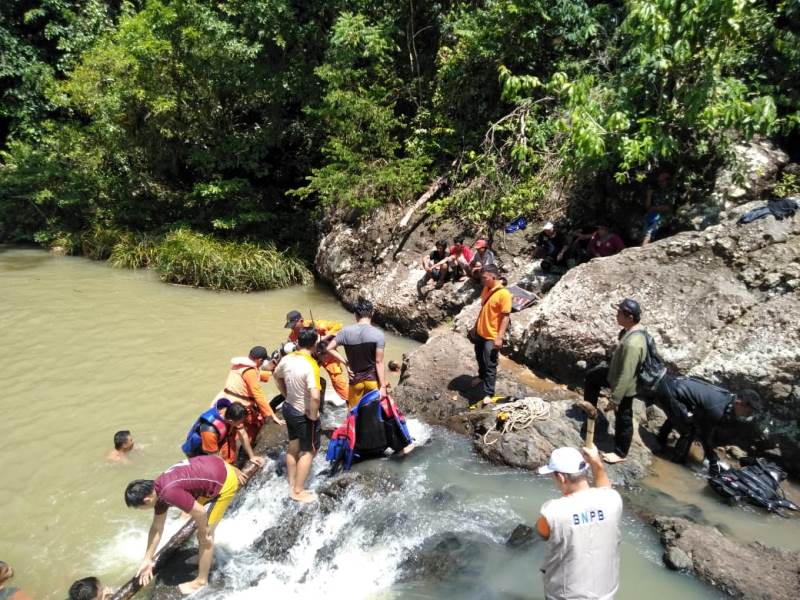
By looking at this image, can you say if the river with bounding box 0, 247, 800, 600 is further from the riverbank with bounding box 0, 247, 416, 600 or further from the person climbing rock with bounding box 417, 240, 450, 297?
the person climbing rock with bounding box 417, 240, 450, 297

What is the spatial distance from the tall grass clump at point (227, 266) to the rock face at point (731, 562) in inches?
419

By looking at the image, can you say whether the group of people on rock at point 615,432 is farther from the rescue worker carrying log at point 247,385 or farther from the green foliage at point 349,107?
the green foliage at point 349,107

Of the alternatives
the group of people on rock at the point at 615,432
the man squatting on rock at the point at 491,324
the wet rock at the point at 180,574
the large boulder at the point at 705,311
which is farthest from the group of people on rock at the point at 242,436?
the large boulder at the point at 705,311

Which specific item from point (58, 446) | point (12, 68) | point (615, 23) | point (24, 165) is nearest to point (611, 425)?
point (58, 446)

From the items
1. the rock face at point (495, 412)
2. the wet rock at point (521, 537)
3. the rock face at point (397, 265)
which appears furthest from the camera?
the rock face at point (397, 265)

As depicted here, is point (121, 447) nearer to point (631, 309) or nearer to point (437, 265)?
point (631, 309)

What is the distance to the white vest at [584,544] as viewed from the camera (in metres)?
2.92

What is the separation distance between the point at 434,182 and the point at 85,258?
1066 centimetres

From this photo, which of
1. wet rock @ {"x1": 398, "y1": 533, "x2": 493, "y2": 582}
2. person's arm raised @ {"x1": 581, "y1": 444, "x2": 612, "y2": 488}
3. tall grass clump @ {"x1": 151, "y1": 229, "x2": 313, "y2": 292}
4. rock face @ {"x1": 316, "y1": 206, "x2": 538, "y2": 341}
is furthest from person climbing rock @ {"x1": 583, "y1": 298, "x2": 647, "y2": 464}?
tall grass clump @ {"x1": 151, "y1": 229, "x2": 313, "y2": 292}

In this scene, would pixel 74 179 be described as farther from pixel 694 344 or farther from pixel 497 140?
pixel 694 344

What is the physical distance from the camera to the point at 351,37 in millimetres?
13055

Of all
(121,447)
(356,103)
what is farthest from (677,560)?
(356,103)

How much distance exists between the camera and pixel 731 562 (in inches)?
173

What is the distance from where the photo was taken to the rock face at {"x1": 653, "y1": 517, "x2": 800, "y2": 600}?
4.18 metres
